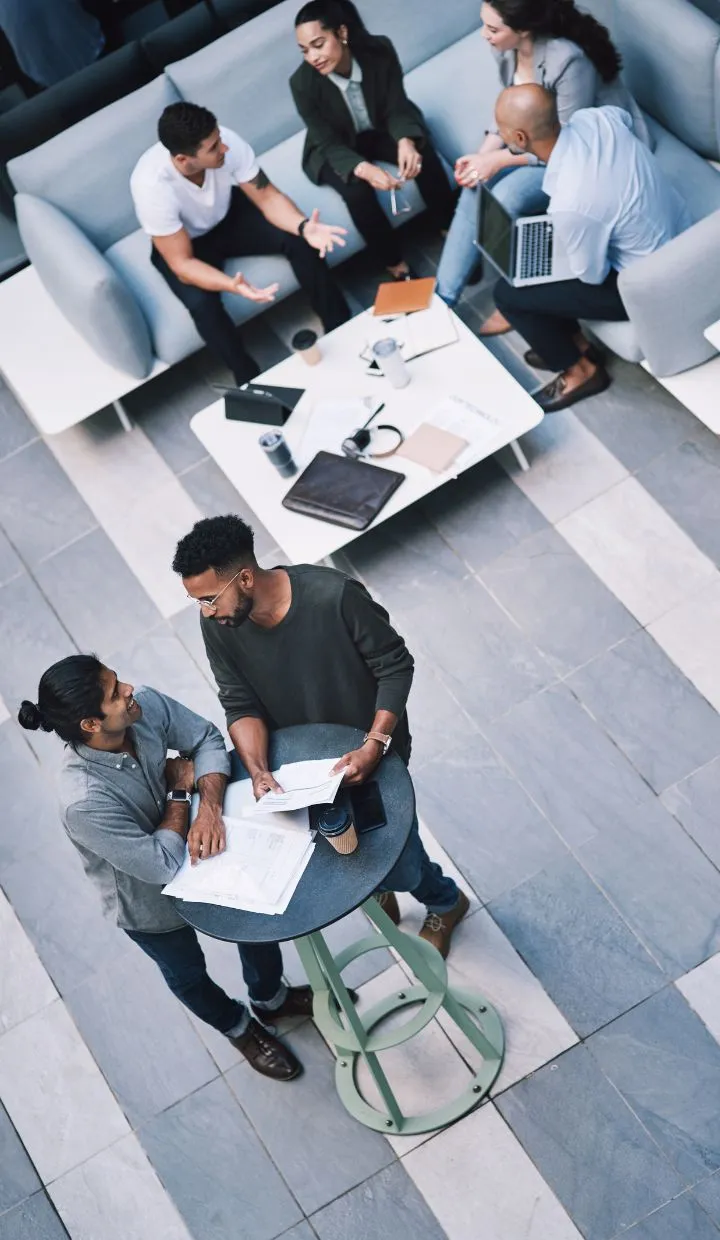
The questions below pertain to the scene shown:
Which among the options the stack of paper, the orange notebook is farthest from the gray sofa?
the stack of paper

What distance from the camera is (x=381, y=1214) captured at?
3.21 metres

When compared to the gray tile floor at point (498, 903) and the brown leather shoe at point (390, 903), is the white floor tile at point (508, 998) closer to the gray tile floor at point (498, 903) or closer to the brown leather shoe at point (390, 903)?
the gray tile floor at point (498, 903)

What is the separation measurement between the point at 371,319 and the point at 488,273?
0.72 meters

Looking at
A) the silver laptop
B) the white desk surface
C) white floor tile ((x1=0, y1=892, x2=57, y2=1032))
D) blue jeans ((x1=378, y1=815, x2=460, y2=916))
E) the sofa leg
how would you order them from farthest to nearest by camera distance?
the sofa leg
the white desk surface
the silver laptop
white floor tile ((x1=0, y1=892, x2=57, y2=1032))
blue jeans ((x1=378, y1=815, x2=460, y2=916))

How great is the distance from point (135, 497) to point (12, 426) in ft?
2.35

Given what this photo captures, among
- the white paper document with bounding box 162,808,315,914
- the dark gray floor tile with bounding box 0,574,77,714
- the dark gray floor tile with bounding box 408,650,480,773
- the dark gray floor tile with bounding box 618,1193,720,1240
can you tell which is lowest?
the dark gray floor tile with bounding box 618,1193,720,1240

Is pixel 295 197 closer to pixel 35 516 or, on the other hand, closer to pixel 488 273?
pixel 488 273

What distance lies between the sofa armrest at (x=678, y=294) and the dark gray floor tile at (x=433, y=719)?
123cm

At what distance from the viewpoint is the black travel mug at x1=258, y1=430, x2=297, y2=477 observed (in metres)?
4.03

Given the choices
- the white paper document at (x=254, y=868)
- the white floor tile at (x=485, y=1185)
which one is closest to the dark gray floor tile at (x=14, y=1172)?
the white floor tile at (x=485, y=1185)

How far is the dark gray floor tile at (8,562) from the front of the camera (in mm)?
4621

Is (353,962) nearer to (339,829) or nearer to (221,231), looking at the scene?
(339,829)

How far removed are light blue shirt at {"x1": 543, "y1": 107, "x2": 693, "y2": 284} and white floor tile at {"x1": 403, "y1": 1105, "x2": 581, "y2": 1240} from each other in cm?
256

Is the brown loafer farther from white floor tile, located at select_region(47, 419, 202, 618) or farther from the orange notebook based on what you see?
white floor tile, located at select_region(47, 419, 202, 618)
